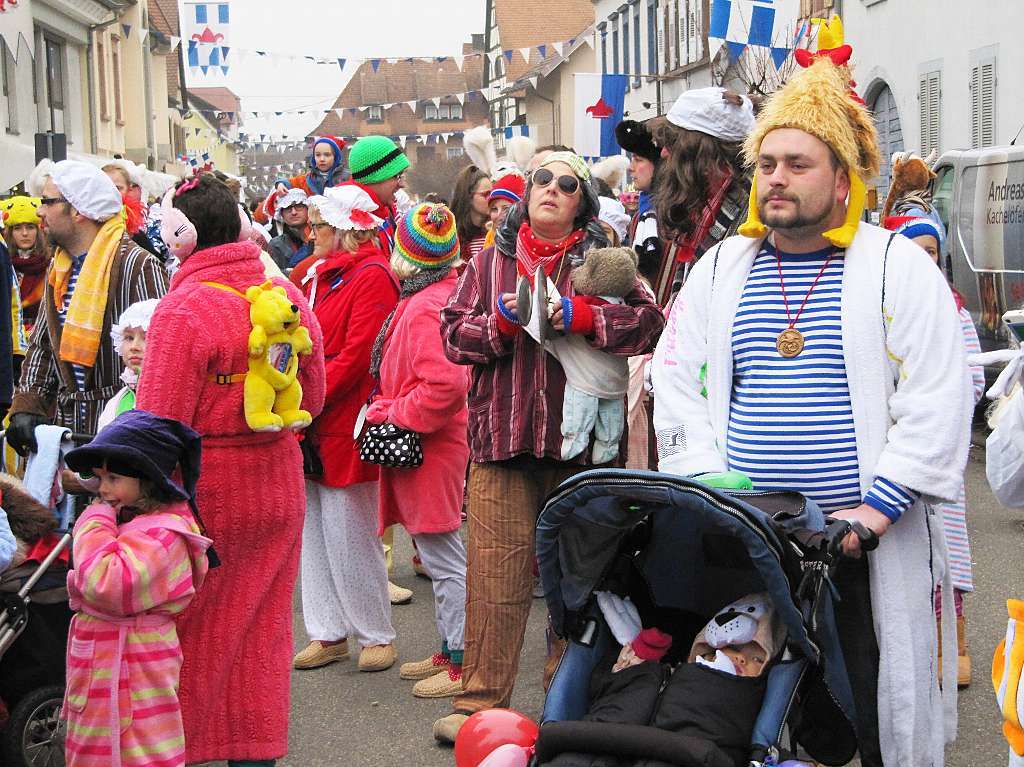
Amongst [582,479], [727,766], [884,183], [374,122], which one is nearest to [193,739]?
[582,479]

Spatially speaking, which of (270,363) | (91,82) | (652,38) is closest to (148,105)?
(91,82)

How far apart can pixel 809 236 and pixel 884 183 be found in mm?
18705

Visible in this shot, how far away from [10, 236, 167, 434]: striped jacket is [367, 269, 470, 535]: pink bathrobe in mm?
1055

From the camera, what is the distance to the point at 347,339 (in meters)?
6.29

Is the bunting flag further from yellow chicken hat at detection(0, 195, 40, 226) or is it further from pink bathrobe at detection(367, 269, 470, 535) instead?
pink bathrobe at detection(367, 269, 470, 535)

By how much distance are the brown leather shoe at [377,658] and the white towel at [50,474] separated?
1757 mm

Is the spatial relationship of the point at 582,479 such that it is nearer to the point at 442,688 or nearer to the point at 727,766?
the point at 727,766

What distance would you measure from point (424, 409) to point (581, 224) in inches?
43.4

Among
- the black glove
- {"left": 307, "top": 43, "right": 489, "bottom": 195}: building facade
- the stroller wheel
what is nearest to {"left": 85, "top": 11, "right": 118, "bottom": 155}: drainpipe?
the black glove

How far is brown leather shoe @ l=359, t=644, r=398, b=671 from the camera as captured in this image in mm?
6289

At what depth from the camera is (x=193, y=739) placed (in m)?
4.47

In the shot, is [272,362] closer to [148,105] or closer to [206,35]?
[206,35]

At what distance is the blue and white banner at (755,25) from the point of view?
68.9ft

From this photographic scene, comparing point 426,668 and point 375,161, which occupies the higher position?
point 375,161
